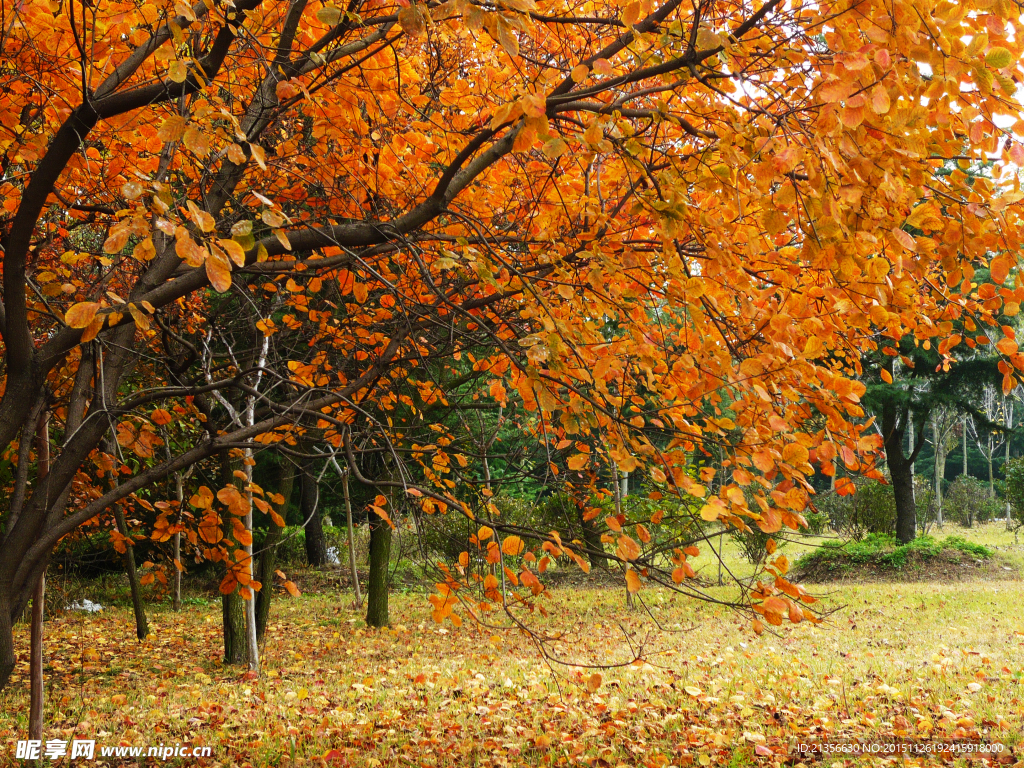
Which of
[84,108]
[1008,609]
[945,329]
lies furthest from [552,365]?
[1008,609]

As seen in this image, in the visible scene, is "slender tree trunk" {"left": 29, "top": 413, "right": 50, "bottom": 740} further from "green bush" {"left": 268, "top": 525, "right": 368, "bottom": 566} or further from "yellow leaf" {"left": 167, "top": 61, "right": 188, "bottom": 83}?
"green bush" {"left": 268, "top": 525, "right": 368, "bottom": 566}

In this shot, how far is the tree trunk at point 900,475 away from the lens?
46.0 feet

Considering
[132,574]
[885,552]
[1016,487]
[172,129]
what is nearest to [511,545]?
[172,129]

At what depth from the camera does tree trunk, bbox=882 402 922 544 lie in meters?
14.0

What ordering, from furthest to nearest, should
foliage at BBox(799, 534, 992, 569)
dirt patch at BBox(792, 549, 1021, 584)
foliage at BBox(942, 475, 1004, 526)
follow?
1. foliage at BBox(942, 475, 1004, 526)
2. foliage at BBox(799, 534, 992, 569)
3. dirt patch at BBox(792, 549, 1021, 584)

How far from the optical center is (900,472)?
1416 cm

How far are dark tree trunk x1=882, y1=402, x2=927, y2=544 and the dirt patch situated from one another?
0.83 m

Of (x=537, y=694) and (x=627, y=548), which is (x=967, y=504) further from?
(x=627, y=548)

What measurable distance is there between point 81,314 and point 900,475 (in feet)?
50.8

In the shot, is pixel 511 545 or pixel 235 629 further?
pixel 235 629

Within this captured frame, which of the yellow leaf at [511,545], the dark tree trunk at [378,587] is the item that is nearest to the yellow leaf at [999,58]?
the yellow leaf at [511,545]

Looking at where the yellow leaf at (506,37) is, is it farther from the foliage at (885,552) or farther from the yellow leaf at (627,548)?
the foliage at (885,552)

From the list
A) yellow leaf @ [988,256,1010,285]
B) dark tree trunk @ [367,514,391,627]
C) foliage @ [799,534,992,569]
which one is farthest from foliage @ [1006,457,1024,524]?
yellow leaf @ [988,256,1010,285]

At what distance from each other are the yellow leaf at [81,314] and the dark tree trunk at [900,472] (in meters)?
15.1
